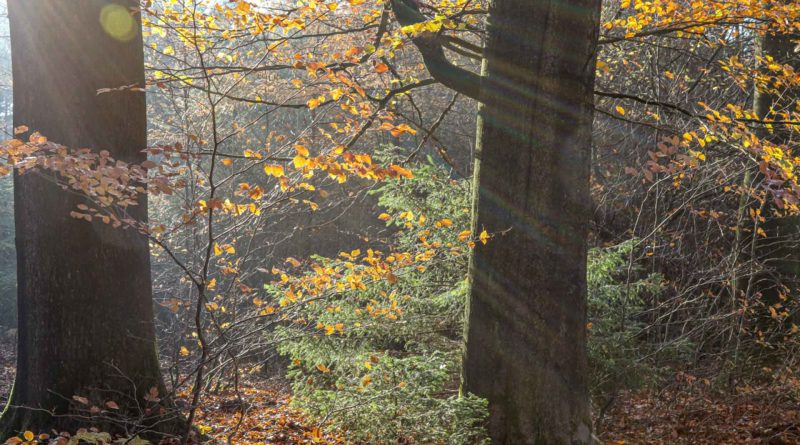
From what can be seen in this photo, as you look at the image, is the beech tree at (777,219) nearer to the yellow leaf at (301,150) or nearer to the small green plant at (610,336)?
the small green plant at (610,336)

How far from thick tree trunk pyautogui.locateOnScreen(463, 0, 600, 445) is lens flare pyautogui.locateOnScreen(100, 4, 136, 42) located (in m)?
2.61

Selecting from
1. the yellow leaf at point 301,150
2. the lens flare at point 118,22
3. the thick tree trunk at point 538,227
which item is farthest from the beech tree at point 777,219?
the lens flare at point 118,22

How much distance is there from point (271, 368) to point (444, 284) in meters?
8.65

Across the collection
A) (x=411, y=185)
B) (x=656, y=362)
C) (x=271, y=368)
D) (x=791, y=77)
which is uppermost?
(x=791, y=77)

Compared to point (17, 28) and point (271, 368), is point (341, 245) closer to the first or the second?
point (271, 368)

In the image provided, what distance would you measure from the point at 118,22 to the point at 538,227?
3268mm

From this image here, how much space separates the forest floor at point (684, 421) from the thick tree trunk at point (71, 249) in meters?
1.73

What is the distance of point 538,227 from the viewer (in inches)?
179

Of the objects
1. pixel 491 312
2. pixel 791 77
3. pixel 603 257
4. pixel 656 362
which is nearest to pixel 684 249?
pixel 791 77

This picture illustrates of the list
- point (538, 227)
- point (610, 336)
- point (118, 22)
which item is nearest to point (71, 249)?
point (118, 22)

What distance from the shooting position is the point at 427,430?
14.1 feet

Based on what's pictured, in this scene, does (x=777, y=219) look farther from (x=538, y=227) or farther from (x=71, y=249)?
(x=71, y=249)

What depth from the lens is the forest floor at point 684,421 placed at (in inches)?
267

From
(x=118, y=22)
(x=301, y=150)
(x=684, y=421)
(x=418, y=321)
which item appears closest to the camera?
(x=301, y=150)
